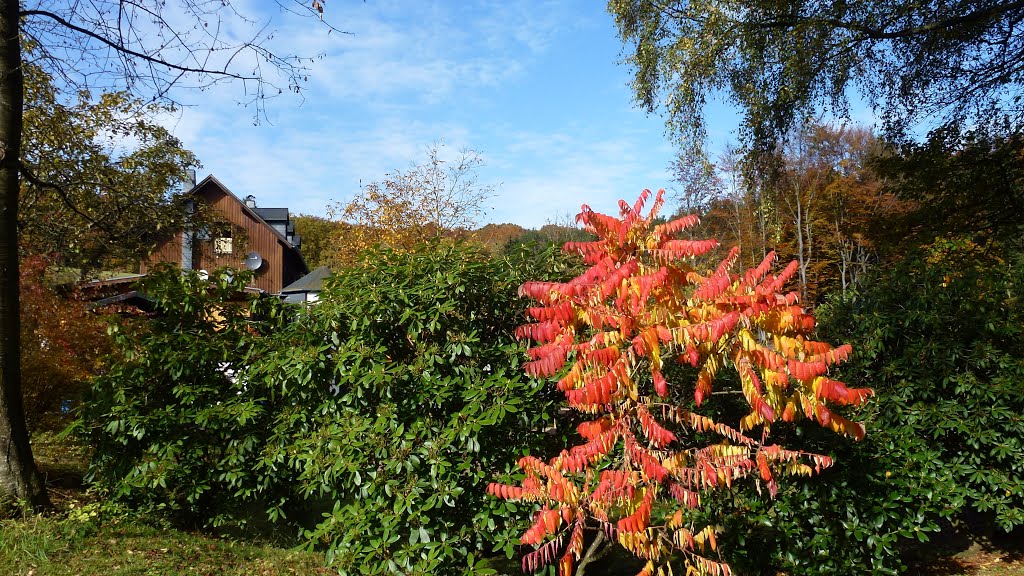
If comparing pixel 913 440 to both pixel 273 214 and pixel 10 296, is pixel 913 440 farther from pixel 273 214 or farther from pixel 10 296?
pixel 273 214

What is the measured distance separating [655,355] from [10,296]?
4.98 meters

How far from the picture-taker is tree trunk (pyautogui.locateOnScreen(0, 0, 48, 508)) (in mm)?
5008

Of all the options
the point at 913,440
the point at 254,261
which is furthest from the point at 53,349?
the point at 254,261

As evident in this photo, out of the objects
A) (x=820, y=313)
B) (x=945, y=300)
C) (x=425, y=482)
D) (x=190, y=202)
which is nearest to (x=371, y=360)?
(x=425, y=482)

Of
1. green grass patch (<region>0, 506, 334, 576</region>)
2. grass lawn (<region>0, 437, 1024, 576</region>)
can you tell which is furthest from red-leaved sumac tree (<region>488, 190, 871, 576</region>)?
green grass patch (<region>0, 506, 334, 576</region>)

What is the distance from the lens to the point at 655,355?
3.26m

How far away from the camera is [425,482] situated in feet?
13.5

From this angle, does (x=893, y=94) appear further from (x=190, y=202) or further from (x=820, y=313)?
(x=190, y=202)

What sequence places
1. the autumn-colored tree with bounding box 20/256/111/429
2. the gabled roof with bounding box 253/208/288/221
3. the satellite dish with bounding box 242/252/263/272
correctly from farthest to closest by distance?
the gabled roof with bounding box 253/208/288/221, the satellite dish with bounding box 242/252/263/272, the autumn-colored tree with bounding box 20/256/111/429

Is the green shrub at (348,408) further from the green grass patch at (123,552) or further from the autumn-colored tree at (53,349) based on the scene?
the autumn-colored tree at (53,349)

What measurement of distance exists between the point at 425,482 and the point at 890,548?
3270mm

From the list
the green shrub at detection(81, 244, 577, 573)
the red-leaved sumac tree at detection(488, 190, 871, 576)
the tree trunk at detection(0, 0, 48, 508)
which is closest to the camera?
the red-leaved sumac tree at detection(488, 190, 871, 576)

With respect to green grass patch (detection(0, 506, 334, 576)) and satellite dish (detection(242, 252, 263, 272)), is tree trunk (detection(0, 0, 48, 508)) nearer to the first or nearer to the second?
A: green grass patch (detection(0, 506, 334, 576))

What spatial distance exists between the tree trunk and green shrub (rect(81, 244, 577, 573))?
463 mm
